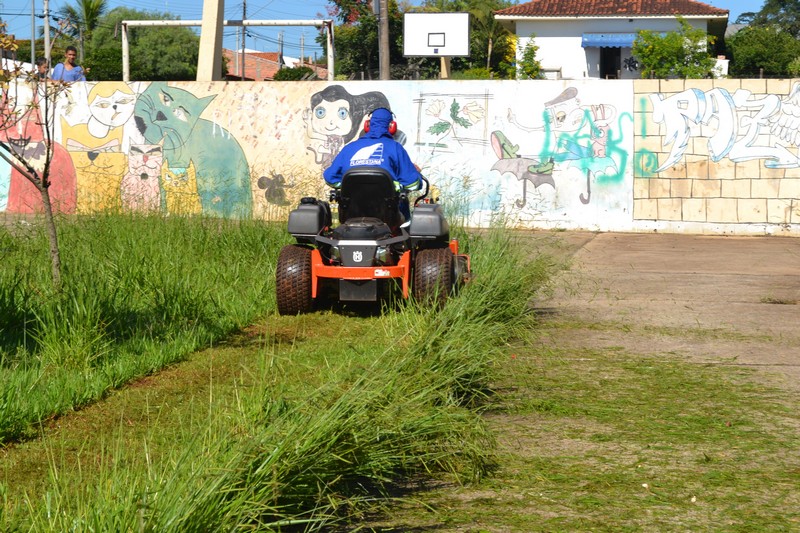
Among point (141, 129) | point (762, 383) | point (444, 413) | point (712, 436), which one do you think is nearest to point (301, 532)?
point (444, 413)

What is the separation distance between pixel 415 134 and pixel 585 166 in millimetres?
2522

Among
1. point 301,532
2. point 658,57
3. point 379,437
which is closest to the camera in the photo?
point 301,532

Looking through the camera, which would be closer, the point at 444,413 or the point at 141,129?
the point at 444,413

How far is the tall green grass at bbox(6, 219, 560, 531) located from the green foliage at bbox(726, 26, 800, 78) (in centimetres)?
4846

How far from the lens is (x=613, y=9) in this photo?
4462cm

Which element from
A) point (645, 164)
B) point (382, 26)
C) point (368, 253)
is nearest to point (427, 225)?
point (368, 253)

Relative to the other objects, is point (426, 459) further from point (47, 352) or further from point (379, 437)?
point (47, 352)

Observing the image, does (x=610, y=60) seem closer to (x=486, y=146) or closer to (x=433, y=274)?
(x=486, y=146)

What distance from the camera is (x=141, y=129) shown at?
16641mm

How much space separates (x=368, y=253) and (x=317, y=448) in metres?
4.08

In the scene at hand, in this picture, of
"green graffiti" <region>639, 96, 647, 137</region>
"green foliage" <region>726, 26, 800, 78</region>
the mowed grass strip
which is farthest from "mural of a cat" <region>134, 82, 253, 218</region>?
"green foliage" <region>726, 26, 800, 78</region>

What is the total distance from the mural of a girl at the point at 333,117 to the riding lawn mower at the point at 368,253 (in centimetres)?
797

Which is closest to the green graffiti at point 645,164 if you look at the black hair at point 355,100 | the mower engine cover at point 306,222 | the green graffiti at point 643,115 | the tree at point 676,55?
the green graffiti at point 643,115

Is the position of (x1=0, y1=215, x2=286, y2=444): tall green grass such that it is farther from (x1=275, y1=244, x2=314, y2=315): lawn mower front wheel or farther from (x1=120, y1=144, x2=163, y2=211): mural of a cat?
(x1=120, y1=144, x2=163, y2=211): mural of a cat
